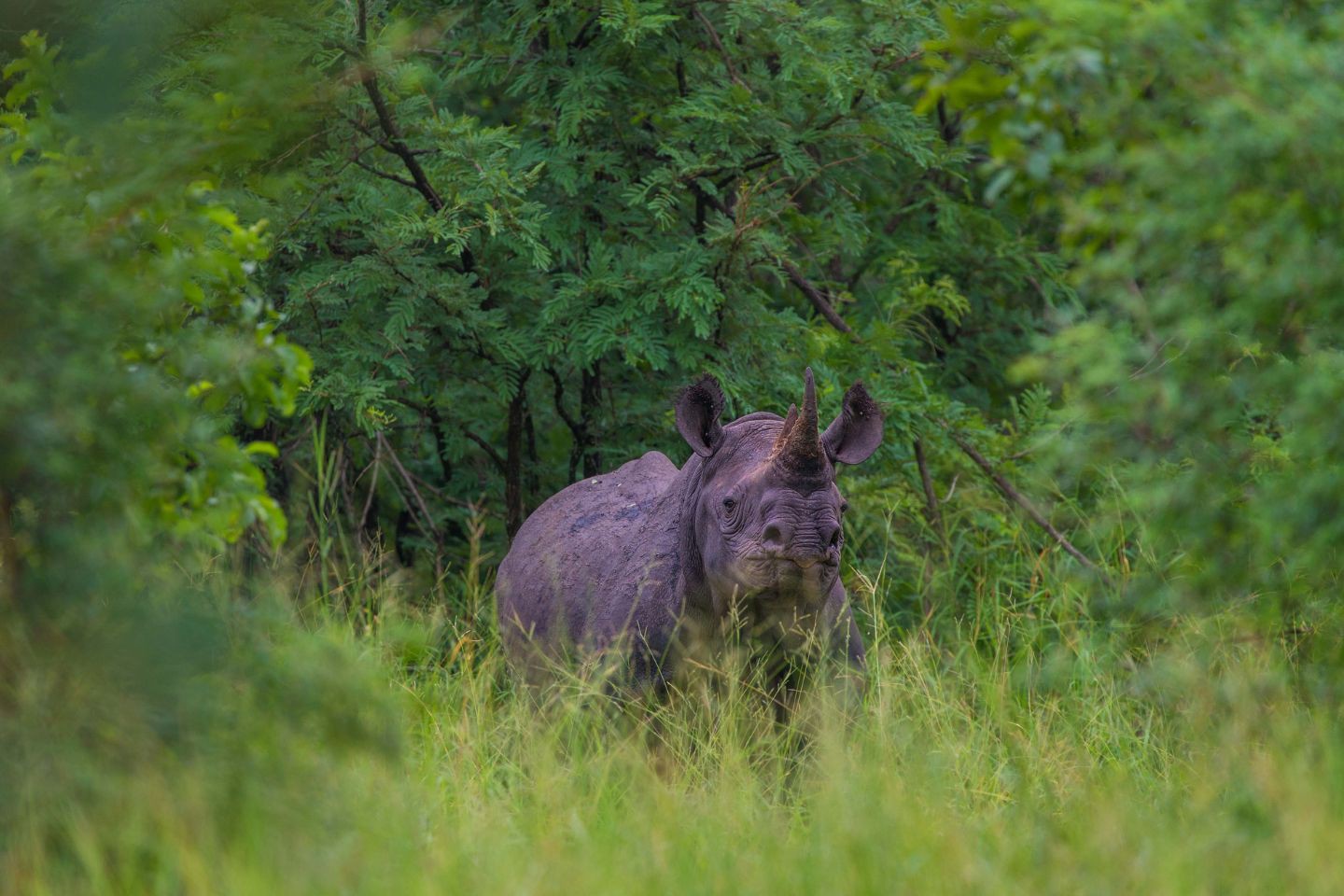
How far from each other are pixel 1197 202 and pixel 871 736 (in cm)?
209

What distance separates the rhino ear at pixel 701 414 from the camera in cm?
586

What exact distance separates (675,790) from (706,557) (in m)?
1.07

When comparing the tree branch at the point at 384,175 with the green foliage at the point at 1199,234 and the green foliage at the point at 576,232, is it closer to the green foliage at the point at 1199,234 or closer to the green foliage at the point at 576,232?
the green foliage at the point at 576,232

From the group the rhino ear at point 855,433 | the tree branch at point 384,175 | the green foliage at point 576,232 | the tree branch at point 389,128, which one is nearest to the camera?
the rhino ear at point 855,433

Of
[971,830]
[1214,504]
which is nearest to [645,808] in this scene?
[971,830]

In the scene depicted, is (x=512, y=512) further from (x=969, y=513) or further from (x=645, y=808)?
(x=645, y=808)

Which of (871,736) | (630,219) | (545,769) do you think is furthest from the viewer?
(630,219)

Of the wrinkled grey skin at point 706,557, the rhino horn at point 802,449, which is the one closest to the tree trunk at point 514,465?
the wrinkled grey skin at point 706,557

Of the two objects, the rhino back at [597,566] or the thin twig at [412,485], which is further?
the thin twig at [412,485]

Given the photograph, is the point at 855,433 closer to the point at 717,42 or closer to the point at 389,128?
the point at 717,42

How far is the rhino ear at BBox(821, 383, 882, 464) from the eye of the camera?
584 cm

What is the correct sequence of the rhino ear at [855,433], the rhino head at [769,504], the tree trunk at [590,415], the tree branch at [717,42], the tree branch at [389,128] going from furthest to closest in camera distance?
the tree trunk at [590,415] < the tree branch at [717,42] < the tree branch at [389,128] < the rhino ear at [855,433] < the rhino head at [769,504]

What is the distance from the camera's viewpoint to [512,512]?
26.5 ft

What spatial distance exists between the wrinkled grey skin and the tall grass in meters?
0.22
